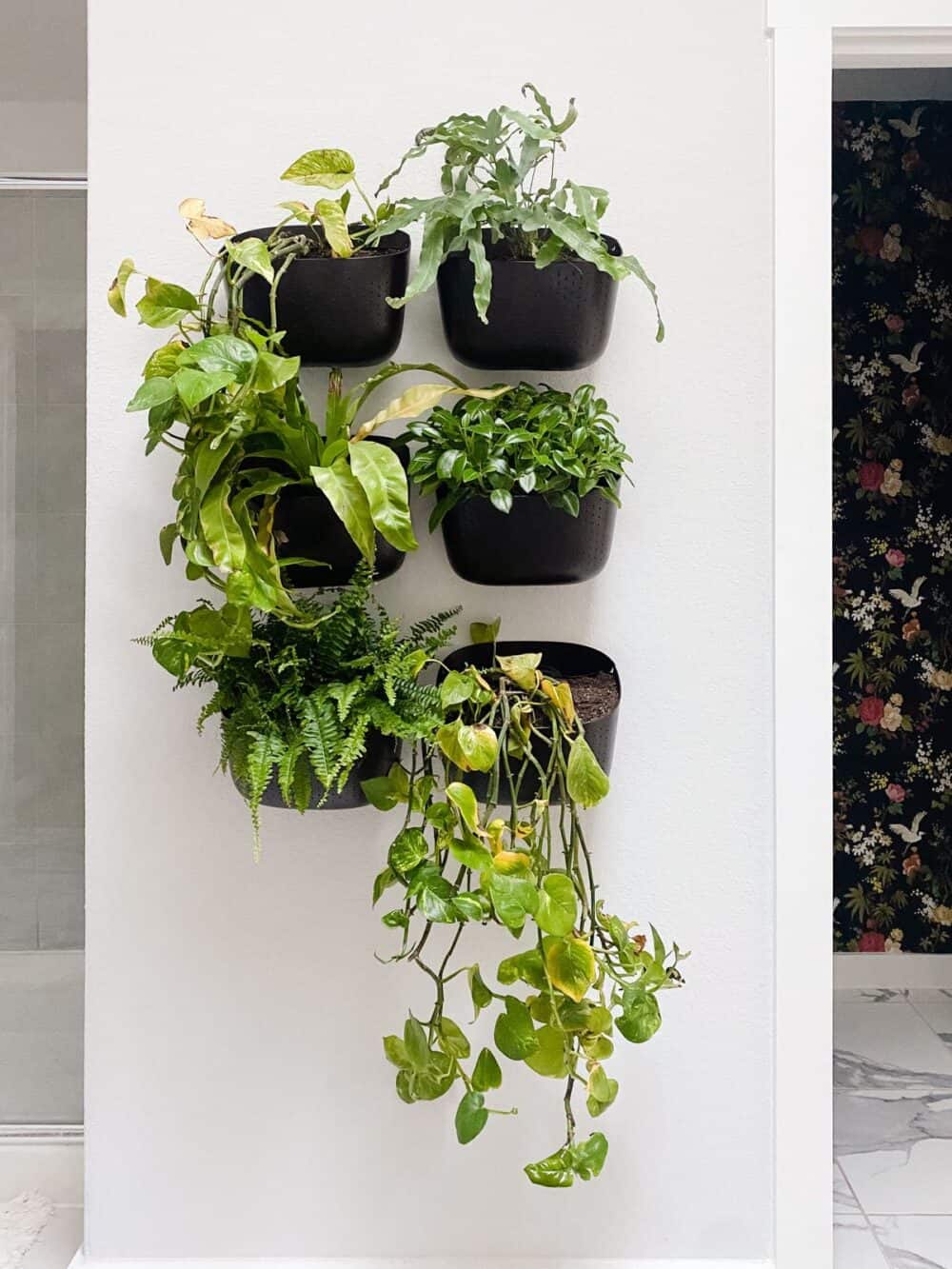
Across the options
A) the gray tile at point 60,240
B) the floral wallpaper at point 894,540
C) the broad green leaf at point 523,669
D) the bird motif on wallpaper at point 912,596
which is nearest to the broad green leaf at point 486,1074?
the broad green leaf at point 523,669

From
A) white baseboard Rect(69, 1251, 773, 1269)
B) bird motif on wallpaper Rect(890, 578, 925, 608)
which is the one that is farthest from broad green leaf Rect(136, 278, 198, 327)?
bird motif on wallpaper Rect(890, 578, 925, 608)

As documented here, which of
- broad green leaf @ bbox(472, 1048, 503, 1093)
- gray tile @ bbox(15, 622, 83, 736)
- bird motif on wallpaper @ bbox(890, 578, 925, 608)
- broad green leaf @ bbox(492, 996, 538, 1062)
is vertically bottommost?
broad green leaf @ bbox(472, 1048, 503, 1093)

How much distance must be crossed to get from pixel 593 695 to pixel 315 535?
0.36m

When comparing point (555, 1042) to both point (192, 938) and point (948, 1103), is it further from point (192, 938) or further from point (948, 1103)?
point (948, 1103)

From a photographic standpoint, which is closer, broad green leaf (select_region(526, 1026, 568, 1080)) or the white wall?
broad green leaf (select_region(526, 1026, 568, 1080))

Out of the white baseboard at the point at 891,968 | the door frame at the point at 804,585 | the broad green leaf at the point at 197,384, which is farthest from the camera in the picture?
the white baseboard at the point at 891,968

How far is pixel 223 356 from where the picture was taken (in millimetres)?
1070

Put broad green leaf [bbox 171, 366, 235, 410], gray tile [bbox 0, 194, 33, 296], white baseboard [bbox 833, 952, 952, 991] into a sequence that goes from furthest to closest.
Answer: white baseboard [bbox 833, 952, 952, 991]
gray tile [bbox 0, 194, 33, 296]
broad green leaf [bbox 171, 366, 235, 410]

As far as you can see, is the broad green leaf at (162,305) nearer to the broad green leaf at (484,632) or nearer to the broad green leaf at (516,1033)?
the broad green leaf at (484,632)

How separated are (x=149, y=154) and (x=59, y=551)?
2.50ft

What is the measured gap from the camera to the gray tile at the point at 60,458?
1.88 m

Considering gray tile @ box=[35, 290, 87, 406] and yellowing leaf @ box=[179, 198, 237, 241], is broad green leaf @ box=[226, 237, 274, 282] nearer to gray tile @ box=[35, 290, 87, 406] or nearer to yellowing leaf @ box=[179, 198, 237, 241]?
yellowing leaf @ box=[179, 198, 237, 241]

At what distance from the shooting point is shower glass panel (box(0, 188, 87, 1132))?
1.88m

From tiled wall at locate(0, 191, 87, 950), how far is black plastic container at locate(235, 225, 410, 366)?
76 cm
